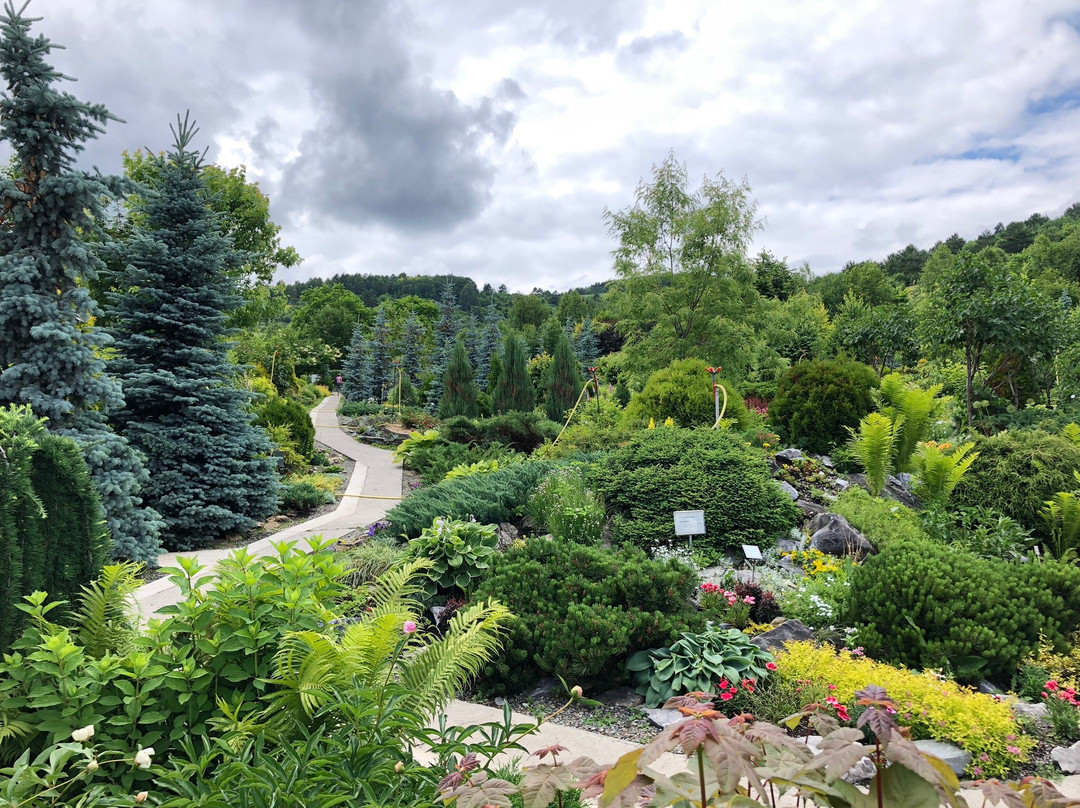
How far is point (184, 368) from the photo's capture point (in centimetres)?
702

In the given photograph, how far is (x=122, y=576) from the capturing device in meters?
2.65

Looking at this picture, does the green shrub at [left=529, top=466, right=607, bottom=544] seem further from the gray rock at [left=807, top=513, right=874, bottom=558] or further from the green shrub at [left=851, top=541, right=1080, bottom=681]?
the green shrub at [left=851, top=541, right=1080, bottom=681]

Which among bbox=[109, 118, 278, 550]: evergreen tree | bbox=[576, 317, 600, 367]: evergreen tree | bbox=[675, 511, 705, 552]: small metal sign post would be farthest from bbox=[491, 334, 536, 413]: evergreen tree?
bbox=[576, 317, 600, 367]: evergreen tree

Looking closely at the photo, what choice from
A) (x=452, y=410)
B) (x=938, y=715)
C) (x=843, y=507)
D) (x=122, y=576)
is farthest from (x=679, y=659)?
(x=452, y=410)

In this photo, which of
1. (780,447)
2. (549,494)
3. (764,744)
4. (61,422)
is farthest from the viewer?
(780,447)

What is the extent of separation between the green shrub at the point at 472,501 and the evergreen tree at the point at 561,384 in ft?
33.5

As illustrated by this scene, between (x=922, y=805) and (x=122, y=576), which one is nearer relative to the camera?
(x=922, y=805)

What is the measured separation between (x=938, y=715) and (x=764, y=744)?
1867mm

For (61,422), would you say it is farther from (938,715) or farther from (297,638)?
(938,715)

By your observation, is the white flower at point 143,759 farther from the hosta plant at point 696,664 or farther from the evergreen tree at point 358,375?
the evergreen tree at point 358,375

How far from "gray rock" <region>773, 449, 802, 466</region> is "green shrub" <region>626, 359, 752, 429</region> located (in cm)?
102

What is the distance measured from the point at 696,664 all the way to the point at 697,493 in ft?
8.06

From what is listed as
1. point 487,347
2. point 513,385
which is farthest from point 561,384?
point 487,347

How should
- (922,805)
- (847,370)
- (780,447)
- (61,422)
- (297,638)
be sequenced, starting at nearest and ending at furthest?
(922,805), (297,638), (61,422), (780,447), (847,370)
